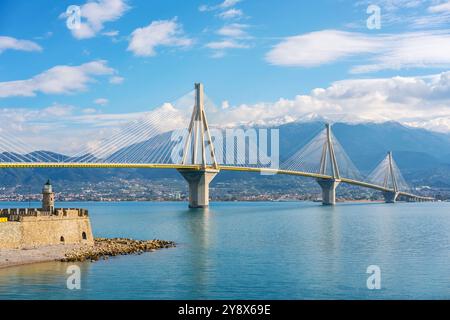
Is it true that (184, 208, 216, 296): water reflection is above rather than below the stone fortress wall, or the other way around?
below

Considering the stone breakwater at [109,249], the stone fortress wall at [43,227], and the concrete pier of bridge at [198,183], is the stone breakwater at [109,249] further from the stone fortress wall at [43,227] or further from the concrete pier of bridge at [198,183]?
the concrete pier of bridge at [198,183]

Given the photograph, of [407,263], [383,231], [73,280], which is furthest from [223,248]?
[383,231]

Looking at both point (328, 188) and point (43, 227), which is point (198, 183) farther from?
point (43, 227)

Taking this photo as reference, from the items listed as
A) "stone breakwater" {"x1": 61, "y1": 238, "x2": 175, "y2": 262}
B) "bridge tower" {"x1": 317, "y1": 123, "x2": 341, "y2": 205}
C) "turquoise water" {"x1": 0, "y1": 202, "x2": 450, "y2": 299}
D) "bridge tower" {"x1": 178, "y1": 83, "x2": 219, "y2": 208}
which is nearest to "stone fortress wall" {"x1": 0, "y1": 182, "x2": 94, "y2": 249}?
"stone breakwater" {"x1": 61, "y1": 238, "x2": 175, "y2": 262}

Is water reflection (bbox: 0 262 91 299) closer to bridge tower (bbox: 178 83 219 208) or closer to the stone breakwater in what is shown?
the stone breakwater

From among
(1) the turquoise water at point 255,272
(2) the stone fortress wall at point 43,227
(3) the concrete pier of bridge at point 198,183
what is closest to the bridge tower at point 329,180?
(3) the concrete pier of bridge at point 198,183

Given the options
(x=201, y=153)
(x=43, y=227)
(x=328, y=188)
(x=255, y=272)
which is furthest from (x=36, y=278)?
(x=328, y=188)
